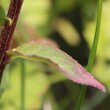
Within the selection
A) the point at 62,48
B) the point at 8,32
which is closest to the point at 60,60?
the point at 8,32

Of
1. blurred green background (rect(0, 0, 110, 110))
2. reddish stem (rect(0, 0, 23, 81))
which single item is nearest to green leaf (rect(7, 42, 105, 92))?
reddish stem (rect(0, 0, 23, 81))

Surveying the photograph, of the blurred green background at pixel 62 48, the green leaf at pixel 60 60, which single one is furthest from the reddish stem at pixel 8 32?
the blurred green background at pixel 62 48

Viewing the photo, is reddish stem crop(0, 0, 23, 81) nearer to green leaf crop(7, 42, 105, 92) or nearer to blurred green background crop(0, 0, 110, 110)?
green leaf crop(7, 42, 105, 92)

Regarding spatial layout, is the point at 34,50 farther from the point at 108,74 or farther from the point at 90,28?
the point at 90,28

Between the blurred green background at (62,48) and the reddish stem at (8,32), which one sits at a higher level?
the reddish stem at (8,32)

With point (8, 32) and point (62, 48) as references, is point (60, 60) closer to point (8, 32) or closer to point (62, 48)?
point (8, 32)

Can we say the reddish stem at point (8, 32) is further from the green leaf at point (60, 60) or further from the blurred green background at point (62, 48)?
the blurred green background at point (62, 48)

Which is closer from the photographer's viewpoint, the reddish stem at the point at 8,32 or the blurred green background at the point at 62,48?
the reddish stem at the point at 8,32
